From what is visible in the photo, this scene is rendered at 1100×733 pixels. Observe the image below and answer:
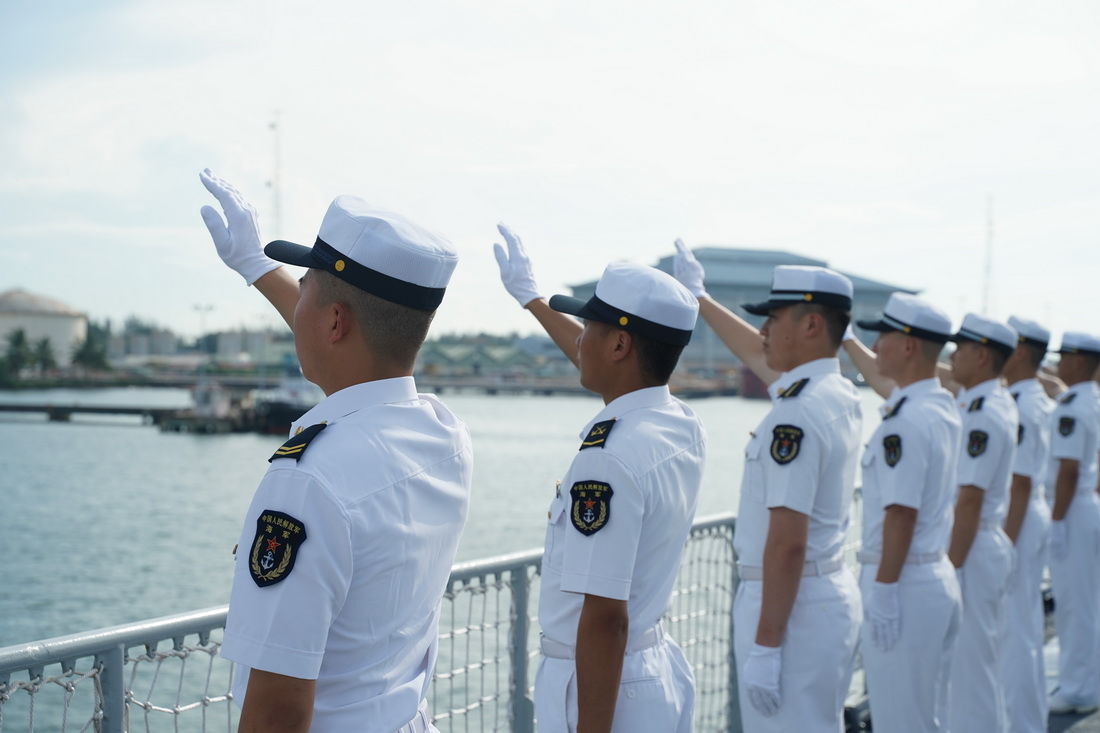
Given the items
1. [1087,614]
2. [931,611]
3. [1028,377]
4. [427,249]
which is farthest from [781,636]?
[1087,614]

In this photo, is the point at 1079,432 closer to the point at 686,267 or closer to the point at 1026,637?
the point at 1026,637

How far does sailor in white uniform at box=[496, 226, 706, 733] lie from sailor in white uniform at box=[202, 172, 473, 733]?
19.3 inches

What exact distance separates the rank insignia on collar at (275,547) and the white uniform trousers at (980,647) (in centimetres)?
357

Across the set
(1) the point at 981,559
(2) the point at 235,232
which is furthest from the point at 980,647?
(2) the point at 235,232

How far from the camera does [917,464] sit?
3.60m

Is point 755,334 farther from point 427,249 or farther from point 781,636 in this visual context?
point 427,249

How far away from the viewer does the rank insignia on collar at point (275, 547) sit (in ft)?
4.57

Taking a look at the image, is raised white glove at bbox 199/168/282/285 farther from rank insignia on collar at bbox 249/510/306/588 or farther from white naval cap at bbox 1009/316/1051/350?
white naval cap at bbox 1009/316/1051/350

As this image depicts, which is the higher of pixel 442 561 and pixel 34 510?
pixel 442 561

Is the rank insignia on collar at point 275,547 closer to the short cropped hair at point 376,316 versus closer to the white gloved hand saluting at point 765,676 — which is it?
the short cropped hair at point 376,316

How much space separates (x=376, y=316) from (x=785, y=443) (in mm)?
1737

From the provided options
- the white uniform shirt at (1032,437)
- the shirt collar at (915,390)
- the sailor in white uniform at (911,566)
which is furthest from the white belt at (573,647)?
the white uniform shirt at (1032,437)

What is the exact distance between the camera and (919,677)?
11.9 feet

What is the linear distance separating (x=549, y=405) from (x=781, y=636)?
261ft
